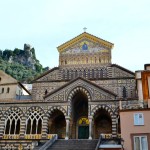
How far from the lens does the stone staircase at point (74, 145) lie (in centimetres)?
2275

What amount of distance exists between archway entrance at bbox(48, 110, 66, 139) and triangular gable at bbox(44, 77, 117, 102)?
1788 millimetres

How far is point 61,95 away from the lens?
96.8 feet

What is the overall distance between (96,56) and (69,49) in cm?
431

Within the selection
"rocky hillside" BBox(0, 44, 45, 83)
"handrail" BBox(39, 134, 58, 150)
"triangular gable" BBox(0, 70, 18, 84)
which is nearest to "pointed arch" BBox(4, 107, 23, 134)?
"handrail" BBox(39, 134, 58, 150)

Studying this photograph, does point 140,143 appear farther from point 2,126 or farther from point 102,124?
point 2,126

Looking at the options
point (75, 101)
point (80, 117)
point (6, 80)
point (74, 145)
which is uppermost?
point (6, 80)

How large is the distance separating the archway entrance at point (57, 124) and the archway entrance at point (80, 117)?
1.47m

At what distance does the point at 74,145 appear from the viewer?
23766mm

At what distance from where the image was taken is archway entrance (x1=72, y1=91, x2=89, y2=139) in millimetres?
30781

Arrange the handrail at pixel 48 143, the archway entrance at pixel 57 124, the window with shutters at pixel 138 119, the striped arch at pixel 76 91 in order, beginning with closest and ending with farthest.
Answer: the window with shutters at pixel 138 119
the handrail at pixel 48 143
the striped arch at pixel 76 91
the archway entrance at pixel 57 124

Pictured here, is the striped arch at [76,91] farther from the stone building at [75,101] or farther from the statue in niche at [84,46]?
the statue in niche at [84,46]

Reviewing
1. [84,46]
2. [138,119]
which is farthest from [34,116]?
[84,46]

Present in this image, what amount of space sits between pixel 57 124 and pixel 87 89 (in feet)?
21.6

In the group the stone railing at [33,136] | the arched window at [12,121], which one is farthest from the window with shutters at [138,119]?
the arched window at [12,121]
